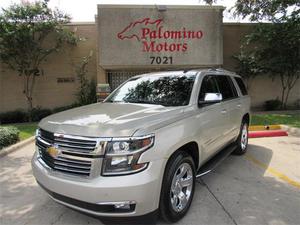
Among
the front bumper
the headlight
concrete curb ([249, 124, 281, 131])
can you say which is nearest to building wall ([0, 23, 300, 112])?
concrete curb ([249, 124, 281, 131])

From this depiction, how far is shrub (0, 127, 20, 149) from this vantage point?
281 inches

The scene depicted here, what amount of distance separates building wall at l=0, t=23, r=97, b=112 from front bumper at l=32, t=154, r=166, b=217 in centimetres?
1243

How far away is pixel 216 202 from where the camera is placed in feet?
13.1

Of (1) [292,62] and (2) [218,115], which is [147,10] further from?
(2) [218,115]

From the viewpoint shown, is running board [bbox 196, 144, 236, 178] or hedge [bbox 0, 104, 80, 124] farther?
hedge [bbox 0, 104, 80, 124]

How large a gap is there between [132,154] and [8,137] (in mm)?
5840

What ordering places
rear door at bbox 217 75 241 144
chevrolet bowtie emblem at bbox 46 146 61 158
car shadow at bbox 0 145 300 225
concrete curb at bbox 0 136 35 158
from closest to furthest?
chevrolet bowtie emblem at bbox 46 146 61 158, car shadow at bbox 0 145 300 225, rear door at bbox 217 75 241 144, concrete curb at bbox 0 136 35 158

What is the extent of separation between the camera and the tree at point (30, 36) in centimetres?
1228

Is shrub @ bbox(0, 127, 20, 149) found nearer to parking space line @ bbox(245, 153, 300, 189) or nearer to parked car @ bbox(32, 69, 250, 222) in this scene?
parked car @ bbox(32, 69, 250, 222)

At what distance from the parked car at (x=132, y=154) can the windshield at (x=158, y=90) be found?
19mm

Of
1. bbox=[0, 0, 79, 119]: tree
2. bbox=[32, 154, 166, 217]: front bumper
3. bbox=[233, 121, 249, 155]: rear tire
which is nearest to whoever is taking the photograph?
bbox=[32, 154, 166, 217]: front bumper

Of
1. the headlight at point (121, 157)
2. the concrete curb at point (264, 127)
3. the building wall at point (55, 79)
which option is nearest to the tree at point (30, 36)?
the building wall at point (55, 79)

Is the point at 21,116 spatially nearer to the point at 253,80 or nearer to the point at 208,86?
the point at 208,86

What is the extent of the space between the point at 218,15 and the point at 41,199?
11.7 metres
